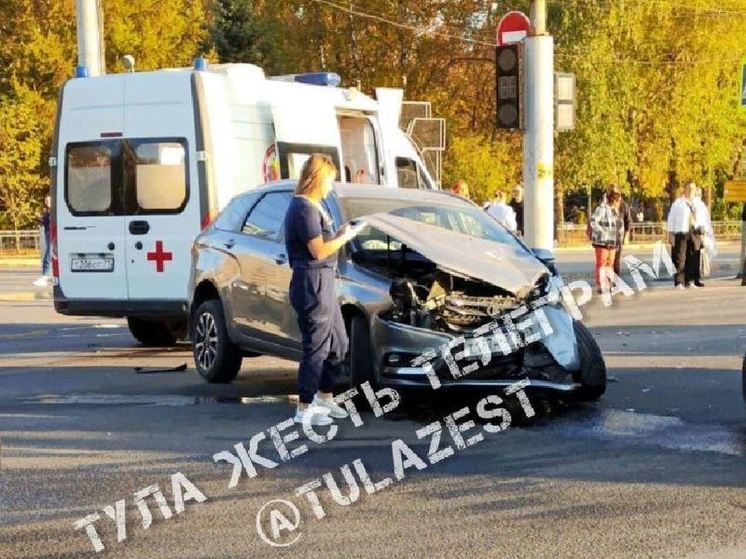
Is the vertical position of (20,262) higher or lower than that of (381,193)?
lower

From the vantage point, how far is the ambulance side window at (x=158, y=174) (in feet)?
43.7

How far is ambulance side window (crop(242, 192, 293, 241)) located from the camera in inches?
420

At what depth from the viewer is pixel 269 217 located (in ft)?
35.6

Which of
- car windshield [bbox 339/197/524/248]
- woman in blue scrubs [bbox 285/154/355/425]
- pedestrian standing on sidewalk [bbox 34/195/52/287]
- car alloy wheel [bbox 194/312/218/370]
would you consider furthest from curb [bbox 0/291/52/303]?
woman in blue scrubs [bbox 285/154/355/425]

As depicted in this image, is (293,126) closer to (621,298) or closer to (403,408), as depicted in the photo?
(403,408)

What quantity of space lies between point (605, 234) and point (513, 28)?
4.12 meters

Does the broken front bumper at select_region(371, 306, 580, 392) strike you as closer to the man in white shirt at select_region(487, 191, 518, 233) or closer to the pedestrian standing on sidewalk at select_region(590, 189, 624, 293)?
the pedestrian standing on sidewalk at select_region(590, 189, 624, 293)

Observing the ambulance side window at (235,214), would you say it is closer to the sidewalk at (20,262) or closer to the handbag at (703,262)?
the handbag at (703,262)

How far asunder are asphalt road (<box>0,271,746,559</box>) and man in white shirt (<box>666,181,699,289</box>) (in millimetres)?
9572

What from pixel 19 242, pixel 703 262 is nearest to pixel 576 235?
pixel 19 242

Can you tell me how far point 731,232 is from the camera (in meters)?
54.0

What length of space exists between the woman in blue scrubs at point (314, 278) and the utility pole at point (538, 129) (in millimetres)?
8626

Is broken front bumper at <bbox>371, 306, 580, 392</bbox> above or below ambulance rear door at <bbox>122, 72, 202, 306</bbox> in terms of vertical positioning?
below

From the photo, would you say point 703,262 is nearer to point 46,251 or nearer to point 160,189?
point 160,189
